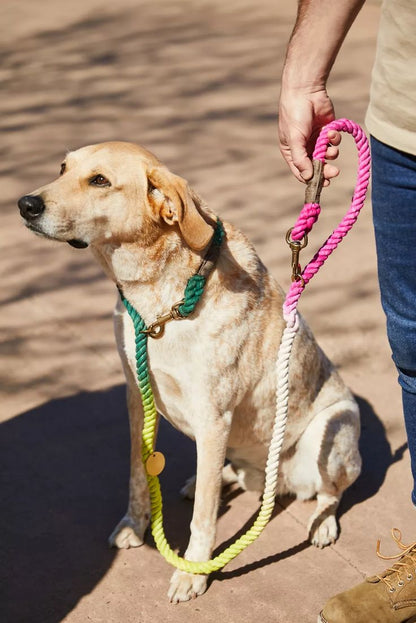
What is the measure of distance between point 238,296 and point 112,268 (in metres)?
0.43

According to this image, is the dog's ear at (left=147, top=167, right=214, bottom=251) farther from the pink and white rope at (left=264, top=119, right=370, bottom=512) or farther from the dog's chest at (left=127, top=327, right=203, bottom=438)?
the dog's chest at (left=127, top=327, right=203, bottom=438)

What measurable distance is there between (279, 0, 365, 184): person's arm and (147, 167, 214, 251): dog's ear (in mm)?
327

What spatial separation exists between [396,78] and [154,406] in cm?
141

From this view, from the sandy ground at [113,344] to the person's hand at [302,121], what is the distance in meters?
1.48

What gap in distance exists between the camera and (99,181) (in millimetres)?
2639

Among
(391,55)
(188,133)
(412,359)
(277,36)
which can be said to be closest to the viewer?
(391,55)

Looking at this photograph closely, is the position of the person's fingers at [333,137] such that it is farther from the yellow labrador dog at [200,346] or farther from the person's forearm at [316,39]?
the yellow labrador dog at [200,346]

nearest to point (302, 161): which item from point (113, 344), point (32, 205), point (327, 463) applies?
point (32, 205)

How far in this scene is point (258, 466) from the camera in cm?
332

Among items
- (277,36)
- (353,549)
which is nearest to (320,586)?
(353,549)

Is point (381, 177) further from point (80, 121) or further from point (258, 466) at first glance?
point (80, 121)

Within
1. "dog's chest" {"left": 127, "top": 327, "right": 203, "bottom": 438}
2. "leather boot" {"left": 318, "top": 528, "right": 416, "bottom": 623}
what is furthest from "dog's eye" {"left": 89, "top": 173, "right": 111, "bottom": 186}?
"leather boot" {"left": 318, "top": 528, "right": 416, "bottom": 623}

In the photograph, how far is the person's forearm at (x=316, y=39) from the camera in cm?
226

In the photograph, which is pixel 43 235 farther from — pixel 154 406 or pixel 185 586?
pixel 185 586
